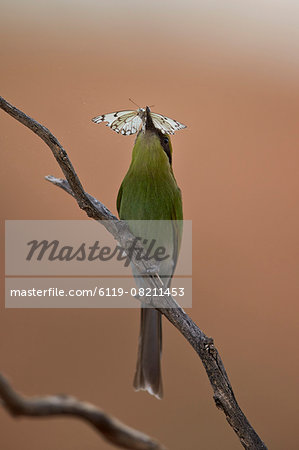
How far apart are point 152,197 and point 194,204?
0.53 meters

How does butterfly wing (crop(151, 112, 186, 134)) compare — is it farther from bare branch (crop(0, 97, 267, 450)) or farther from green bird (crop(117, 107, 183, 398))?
bare branch (crop(0, 97, 267, 450))

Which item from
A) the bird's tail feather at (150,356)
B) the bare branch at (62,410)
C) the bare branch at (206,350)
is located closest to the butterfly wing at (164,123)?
the bare branch at (206,350)

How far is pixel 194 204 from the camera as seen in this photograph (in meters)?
1.60

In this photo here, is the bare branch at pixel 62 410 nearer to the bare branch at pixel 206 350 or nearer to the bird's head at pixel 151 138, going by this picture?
the bare branch at pixel 206 350

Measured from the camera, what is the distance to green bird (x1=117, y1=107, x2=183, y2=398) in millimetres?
1066

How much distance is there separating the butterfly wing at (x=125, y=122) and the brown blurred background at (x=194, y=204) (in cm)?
43

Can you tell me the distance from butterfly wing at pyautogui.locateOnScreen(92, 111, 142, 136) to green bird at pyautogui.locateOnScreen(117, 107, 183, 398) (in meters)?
0.02

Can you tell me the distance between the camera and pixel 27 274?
1.47 meters

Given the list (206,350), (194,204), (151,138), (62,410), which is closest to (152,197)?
(151,138)

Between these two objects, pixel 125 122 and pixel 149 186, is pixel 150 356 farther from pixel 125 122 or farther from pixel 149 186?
pixel 125 122

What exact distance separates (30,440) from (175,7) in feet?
4.81

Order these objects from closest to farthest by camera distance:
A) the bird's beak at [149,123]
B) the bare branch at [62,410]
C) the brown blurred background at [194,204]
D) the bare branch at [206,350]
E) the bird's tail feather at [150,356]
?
the bare branch at [62,410], the bare branch at [206,350], the bird's beak at [149,123], the bird's tail feather at [150,356], the brown blurred background at [194,204]

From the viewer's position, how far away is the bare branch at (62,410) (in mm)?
356

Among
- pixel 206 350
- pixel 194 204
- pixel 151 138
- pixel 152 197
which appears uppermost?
pixel 194 204
